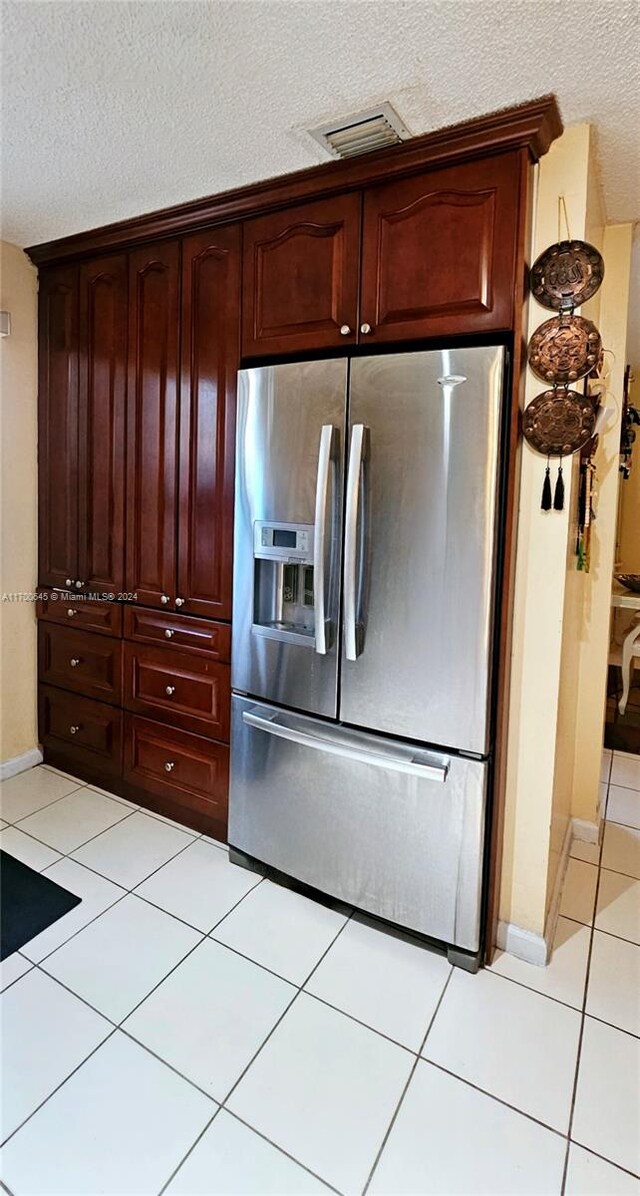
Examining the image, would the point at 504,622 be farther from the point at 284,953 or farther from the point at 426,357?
the point at 284,953

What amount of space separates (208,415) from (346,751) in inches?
50.8

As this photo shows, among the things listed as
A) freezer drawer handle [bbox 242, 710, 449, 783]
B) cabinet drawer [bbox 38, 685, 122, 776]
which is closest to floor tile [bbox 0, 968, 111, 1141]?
freezer drawer handle [bbox 242, 710, 449, 783]

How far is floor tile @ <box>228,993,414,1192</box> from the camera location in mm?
1283

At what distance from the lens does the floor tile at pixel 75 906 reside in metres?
1.83

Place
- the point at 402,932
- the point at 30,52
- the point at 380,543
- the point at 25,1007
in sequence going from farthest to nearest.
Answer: the point at 402,932, the point at 380,543, the point at 25,1007, the point at 30,52

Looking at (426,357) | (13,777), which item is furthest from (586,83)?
(13,777)

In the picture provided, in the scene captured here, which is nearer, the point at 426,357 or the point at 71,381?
the point at 426,357

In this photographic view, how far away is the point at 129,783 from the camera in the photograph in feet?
8.68

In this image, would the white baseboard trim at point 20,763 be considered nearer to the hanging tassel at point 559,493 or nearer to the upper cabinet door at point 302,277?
the upper cabinet door at point 302,277

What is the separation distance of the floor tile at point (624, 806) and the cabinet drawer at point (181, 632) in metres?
1.94

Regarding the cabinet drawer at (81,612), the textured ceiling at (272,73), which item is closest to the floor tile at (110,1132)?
the cabinet drawer at (81,612)

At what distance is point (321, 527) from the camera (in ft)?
5.88

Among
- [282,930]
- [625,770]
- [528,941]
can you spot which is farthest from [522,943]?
[625,770]

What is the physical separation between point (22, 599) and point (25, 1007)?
178cm
